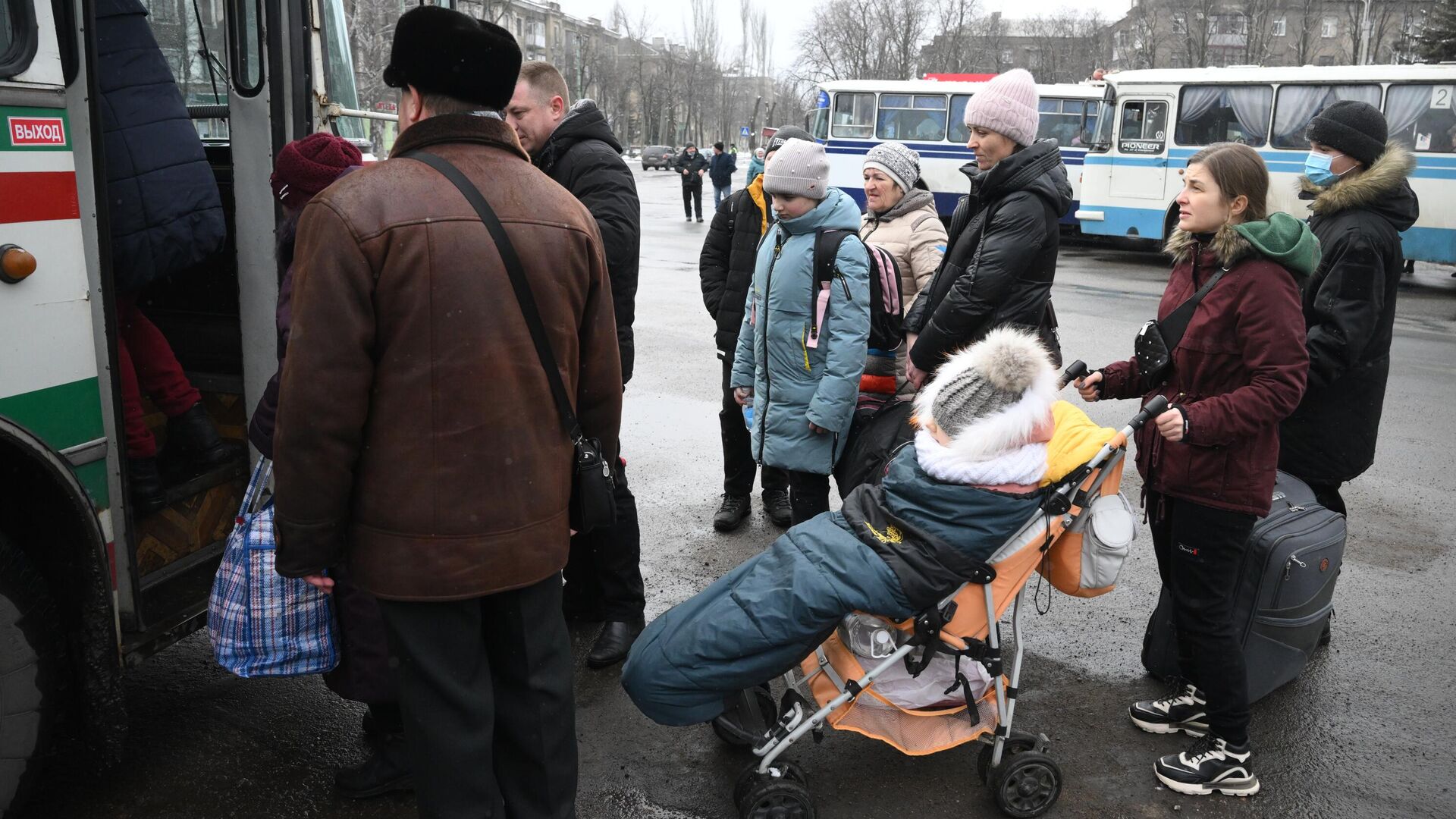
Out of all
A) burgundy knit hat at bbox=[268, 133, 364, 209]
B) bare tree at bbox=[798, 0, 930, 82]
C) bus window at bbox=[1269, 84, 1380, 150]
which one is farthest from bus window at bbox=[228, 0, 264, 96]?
bare tree at bbox=[798, 0, 930, 82]

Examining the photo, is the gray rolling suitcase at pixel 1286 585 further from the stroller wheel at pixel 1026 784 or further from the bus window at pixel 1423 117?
the bus window at pixel 1423 117

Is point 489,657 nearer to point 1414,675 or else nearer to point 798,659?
point 798,659

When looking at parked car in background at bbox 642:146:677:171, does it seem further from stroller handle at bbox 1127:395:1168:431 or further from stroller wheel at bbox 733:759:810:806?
stroller wheel at bbox 733:759:810:806

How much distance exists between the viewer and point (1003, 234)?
4023mm

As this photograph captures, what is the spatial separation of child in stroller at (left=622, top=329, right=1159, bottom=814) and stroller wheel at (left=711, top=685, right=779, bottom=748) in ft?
0.86

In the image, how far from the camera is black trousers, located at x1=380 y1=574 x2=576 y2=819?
7.97 ft

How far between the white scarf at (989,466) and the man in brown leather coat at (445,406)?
1.03m

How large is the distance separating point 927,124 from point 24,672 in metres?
22.7

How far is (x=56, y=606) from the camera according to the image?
2.87 metres

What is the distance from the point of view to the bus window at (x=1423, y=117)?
15781 millimetres

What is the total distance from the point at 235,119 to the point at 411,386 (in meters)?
2.07

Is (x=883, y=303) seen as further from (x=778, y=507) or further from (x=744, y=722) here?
(x=744, y=722)

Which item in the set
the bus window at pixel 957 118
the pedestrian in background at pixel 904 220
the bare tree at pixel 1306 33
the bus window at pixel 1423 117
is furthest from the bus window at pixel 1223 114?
the bare tree at pixel 1306 33

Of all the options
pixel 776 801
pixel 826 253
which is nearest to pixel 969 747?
pixel 776 801
